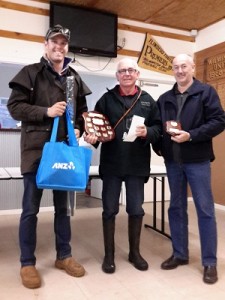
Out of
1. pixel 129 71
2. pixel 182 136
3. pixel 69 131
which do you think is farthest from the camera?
pixel 129 71

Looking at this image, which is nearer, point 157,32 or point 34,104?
point 34,104

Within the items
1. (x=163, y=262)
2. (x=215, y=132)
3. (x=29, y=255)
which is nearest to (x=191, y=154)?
(x=215, y=132)

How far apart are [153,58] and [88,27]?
1.07m

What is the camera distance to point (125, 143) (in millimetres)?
2076

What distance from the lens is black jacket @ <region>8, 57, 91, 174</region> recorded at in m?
1.81

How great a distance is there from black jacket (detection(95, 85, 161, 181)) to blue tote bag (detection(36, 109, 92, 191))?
36cm

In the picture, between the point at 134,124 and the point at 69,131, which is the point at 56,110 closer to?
the point at 69,131

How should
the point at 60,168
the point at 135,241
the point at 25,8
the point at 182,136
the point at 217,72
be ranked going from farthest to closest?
1. the point at 217,72
2. the point at 25,8
3. the point at 135,241
4. the point at 182,136
5. the point at 60,168

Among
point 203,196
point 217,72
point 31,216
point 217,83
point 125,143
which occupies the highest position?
point 217,72

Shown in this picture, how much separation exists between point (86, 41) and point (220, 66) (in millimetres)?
1855

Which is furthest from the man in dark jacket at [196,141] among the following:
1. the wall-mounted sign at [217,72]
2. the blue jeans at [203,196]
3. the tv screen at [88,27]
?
the wall-mounted sign at [217,72]

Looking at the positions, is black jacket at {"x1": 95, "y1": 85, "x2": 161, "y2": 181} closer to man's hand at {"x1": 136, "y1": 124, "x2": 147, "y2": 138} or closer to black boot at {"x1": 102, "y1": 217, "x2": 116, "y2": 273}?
man's hand at {"x1": 136, "y1": 124, "x2": 147, "y2": 138}

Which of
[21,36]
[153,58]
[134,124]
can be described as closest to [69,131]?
[134,124]

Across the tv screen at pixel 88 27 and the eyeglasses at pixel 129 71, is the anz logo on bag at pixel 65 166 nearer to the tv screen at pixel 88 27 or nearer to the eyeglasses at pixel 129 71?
the eyeglasses at pixel 129 71
